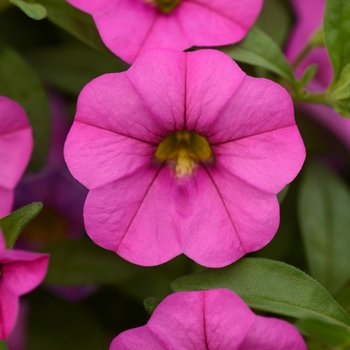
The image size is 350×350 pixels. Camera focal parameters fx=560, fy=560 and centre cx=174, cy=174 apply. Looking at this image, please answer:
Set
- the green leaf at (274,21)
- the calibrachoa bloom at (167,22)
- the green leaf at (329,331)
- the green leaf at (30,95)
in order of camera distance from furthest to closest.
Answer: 1. the green leaf at (274,21)
2. the green leaf at (30,95)
3. the calibrachoa bloom at (167,22)
4. the green leaf at (329,331)

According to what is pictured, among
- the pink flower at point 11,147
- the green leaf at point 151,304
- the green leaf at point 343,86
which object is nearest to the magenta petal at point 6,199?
the pink flower at point 11,147

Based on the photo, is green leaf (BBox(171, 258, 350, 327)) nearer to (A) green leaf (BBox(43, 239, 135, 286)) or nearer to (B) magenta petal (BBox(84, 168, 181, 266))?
(B) magenta petal (BBox(84, 168, 181, 266))

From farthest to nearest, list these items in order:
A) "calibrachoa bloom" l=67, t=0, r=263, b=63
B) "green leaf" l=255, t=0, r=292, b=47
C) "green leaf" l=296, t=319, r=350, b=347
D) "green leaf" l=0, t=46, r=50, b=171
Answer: "green leaf" l=255, t=0, r=292, b=47 → "green leaf" l=0, t=46, r=50, b=171 → "calibrachoa bloom" l=67, t=0, r=263, b=63 → "green leaf" l=296, t=319, r=350, b=347

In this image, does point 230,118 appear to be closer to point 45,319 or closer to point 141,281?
point 141,281

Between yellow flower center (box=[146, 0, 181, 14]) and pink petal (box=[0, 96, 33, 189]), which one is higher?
yellow flower center (box=[146, 0, 181, 14])

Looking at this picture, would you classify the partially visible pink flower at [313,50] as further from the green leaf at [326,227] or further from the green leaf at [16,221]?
the green leaf at [16,221]

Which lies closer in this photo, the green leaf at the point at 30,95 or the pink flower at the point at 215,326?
the pink flower at the point at 215,326

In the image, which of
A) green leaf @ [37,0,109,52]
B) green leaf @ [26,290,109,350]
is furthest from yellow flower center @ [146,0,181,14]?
green leaf @ [26,290,109,350]
